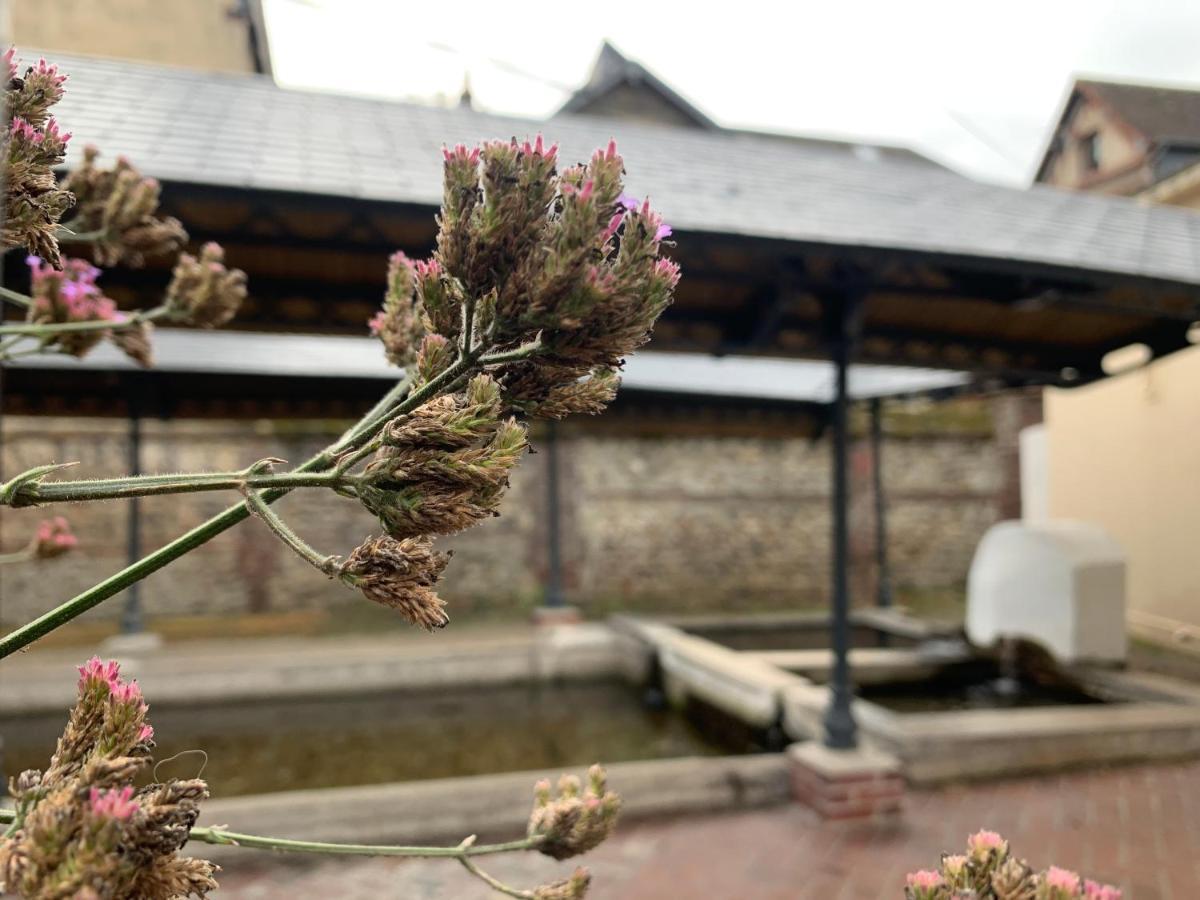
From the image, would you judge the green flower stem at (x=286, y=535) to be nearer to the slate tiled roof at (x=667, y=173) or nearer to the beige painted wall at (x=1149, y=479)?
the slate tiled roof at (x=667, y=173)

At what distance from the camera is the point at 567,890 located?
97cm

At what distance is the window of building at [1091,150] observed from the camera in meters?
4.59

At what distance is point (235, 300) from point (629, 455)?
9.07 m

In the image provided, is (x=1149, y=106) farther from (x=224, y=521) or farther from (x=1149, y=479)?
(x=1149, y=479)

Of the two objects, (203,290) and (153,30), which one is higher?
(153,30)

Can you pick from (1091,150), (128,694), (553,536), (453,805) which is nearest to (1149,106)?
(1091,150)

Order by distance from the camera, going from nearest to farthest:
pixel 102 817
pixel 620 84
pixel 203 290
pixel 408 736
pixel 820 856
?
pixel 102 817 → pixel 203 290 → pixel 820 856 → pixel 408 736 → pixel 620 84

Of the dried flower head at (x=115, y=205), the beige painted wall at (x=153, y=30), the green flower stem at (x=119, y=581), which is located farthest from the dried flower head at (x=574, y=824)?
the beige painted wall at (x=153, y=30)

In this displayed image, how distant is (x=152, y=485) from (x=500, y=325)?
314mm

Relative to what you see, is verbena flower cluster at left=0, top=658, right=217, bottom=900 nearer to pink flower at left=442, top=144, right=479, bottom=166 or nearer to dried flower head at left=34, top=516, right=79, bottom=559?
pink flower at left=442, top=144, right=479, bottom=166

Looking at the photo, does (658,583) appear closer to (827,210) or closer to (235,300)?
(827,210)

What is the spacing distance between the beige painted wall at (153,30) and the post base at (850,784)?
5638 mm

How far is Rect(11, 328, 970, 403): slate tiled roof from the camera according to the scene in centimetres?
653

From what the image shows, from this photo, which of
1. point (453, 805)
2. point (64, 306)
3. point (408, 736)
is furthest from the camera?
point (408, 736)
